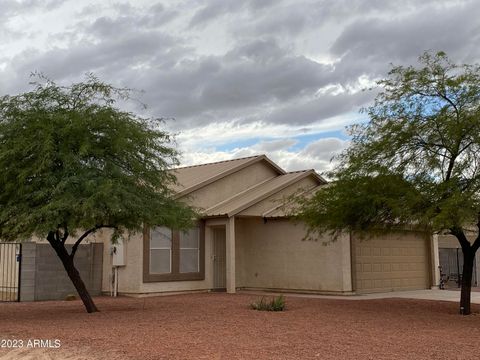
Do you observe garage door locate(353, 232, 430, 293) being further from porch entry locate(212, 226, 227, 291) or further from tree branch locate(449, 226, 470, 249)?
porch entry locate(212, 226, 227, 291)

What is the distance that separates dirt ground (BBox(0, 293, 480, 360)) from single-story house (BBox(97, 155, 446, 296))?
109 inches

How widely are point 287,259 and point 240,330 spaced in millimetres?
10319

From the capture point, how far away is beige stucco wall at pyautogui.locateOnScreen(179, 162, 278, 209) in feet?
76.0

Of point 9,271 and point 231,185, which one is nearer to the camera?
point 9,271

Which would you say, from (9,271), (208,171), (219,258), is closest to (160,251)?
(219,258)

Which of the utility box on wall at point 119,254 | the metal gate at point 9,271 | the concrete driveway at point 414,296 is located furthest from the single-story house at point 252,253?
the metal gate at point 9,271

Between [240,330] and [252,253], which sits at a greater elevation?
[252,253]

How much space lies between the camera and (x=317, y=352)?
9688mm

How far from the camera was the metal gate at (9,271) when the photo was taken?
2158 centimetres

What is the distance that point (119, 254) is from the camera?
2131 centimetres

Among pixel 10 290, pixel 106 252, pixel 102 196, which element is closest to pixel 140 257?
pixel 106 252

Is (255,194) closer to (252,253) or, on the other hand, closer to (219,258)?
(252,253)

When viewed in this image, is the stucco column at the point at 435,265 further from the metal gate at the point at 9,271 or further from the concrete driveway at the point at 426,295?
the metal gate at the point at 9,271

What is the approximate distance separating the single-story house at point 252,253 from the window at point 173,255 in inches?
1.4
